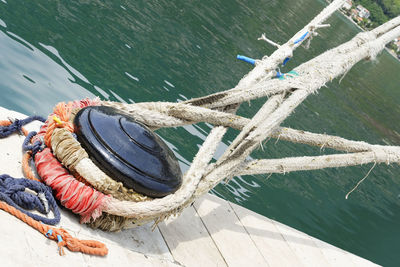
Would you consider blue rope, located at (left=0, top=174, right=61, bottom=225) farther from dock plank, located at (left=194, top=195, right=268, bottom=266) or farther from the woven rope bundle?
dock plank, located at (left=194, top=195, right=268, bottom=266)

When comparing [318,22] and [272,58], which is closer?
[272,58]

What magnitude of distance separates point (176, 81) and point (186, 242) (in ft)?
24.2

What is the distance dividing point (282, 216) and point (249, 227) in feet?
11.7

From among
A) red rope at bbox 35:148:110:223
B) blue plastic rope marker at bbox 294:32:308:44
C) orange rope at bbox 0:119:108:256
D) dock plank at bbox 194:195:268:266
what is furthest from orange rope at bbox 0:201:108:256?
blue plastic rope marker at bbox 294:32:308:44

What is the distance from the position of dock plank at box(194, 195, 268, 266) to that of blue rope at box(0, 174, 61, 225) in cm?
180

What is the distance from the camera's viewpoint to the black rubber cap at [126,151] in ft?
9.70

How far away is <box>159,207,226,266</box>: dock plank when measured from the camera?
368 cm

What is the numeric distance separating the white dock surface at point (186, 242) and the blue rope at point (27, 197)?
10cm

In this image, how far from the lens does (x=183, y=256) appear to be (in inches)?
144

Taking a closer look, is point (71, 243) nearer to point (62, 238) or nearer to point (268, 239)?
point (62, 238)

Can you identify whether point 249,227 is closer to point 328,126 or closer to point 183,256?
point 183,256

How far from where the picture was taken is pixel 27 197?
2688 mm

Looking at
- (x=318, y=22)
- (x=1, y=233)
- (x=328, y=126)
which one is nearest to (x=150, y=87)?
(x=318, y=22)

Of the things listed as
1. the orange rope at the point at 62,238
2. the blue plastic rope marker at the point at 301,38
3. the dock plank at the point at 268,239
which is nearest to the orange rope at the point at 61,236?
the orange rope at the point at 62,238
